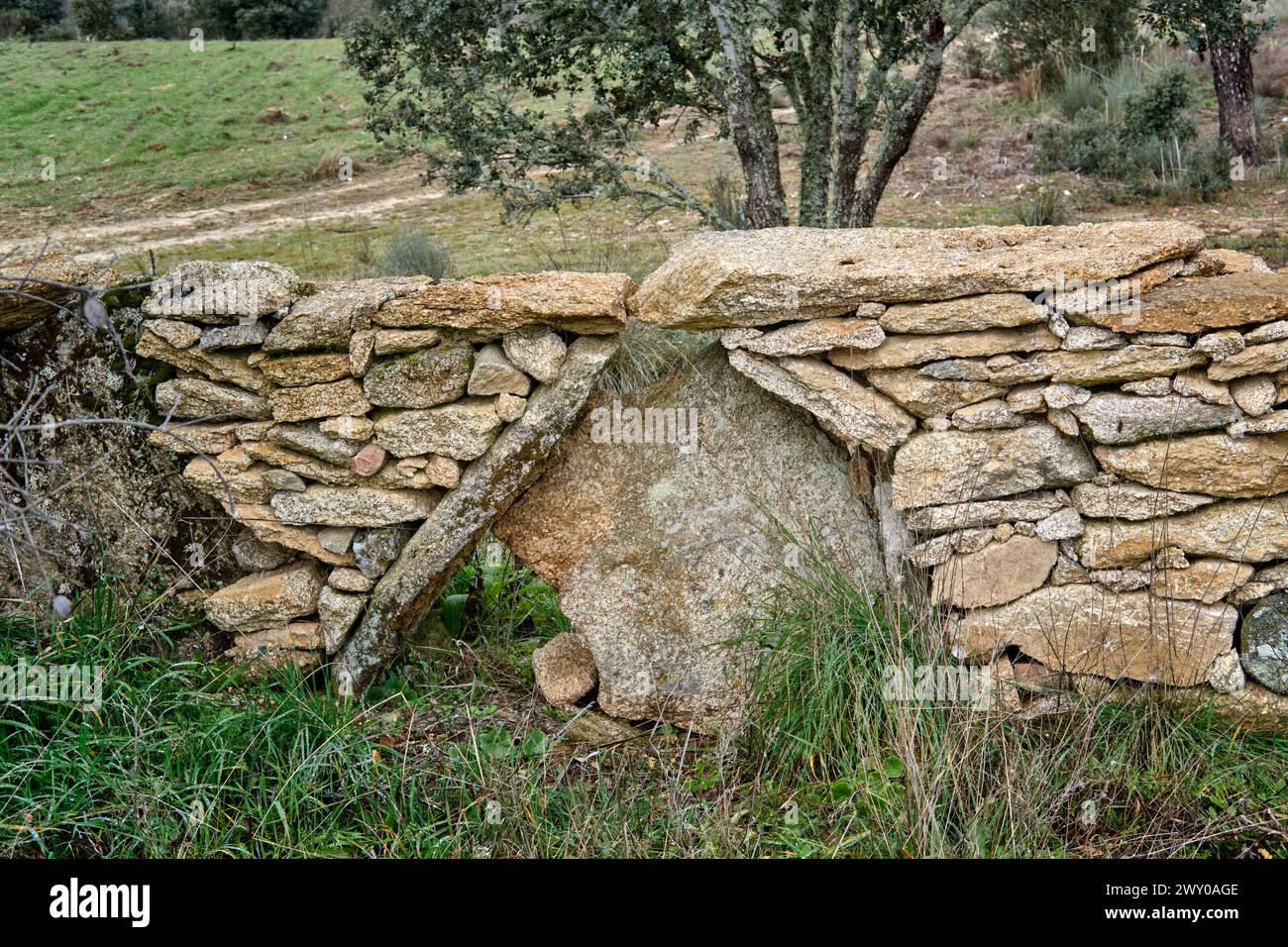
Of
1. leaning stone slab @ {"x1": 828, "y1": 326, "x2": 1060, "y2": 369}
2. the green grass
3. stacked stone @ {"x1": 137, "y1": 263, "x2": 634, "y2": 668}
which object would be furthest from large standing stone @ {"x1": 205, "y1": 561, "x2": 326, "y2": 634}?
the green grass

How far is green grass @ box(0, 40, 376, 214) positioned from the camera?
9.66 m

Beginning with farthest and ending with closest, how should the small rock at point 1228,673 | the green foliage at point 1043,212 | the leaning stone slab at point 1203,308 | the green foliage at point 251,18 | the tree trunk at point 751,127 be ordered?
the green foliage at point 251,18 → the green foliage at point 1043,212 → the tree trunk at point 751,127 → the small rock at point 1228,673 → the leaning stone slab at point 1203,308

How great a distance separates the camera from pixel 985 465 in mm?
3561

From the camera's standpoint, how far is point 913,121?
657 centimetres

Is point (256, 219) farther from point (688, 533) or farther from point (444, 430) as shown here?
point (688, 533)

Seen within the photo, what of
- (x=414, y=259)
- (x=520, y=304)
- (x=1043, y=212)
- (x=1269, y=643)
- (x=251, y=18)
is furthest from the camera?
(x=251, y=18)

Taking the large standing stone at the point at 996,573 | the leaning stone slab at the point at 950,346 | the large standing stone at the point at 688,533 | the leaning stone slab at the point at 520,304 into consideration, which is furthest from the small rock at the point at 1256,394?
the leaning stone slab at the point at 520,304

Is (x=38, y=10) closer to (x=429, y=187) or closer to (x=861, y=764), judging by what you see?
(x=429, y=187)

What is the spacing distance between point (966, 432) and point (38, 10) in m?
18.8

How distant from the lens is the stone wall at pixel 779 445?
11.2 feet

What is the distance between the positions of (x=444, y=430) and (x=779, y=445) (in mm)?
1260

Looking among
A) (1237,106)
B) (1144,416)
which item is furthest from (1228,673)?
(1237,106)

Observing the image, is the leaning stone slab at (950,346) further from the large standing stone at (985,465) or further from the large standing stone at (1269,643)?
the large standing stone at (1269,643)

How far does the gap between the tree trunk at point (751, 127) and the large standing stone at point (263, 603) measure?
4120mm
